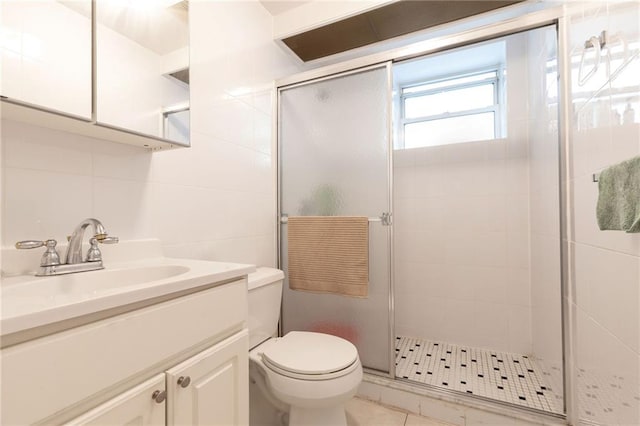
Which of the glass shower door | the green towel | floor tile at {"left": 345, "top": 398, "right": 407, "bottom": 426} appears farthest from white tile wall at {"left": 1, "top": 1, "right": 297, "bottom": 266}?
the green towel

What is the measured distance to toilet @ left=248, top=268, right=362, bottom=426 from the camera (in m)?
1.06

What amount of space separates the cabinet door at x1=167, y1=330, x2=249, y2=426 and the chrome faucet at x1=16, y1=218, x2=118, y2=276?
0.45 meters

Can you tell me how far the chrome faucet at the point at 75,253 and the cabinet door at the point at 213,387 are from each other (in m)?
0.45

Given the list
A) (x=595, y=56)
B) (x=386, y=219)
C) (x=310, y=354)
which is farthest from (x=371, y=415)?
(x=595, y=56)

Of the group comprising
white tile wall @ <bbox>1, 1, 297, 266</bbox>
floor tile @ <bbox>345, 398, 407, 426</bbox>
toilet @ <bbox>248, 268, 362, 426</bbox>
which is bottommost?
floor tile @ <bbox>345, 398, 407, 426</bbox>

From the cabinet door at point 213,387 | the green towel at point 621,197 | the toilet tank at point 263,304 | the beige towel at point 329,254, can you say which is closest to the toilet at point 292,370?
the toilet tank at point 263,304

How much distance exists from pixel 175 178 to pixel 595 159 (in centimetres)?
156

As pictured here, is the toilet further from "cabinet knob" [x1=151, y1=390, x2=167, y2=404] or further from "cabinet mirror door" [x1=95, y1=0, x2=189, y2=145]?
"cabinet mirror door" [x1=95, y1=0, x2=189, y2=145]

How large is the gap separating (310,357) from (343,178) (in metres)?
0.97

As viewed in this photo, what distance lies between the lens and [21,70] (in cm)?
75

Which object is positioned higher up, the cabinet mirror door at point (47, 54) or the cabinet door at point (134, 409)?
the cabinet mirror door at point (47, 54)

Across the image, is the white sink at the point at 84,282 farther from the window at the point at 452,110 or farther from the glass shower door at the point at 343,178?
the window at the point at 452,110

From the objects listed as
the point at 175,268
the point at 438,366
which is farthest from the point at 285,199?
the point at 438,366

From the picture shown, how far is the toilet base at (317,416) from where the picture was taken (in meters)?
1.14
